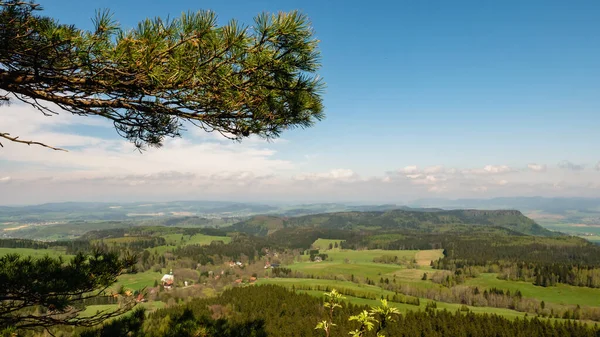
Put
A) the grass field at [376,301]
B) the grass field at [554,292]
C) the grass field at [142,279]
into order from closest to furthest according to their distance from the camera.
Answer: the grass field at [376,301]
the grass field at [554,292]
the grass field at [142,279]

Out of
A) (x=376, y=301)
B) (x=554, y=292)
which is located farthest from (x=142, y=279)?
(x=554, y=292)

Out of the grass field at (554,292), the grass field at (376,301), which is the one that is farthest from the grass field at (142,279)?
the grass field at (554,292)

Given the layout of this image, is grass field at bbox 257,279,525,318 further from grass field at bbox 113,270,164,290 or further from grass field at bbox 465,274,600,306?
grass field at bbox 113,270,164,290

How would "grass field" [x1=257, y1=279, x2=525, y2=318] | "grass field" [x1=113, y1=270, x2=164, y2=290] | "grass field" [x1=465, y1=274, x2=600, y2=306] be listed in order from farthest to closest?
"grass field" [x1=113, y1=270, x2=164, y2=290] < "grass field" [x1=465, y1=274, x2=600, y2=306] < "grass field" [x1=257, y1=279, x2=525, y2=318]

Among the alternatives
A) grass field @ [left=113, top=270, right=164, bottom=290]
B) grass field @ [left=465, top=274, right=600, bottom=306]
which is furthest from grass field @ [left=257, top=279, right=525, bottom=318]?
grass field @ [left=113, top=270, right=164, bottom=290]

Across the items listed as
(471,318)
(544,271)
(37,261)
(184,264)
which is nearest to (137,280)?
(184,264)

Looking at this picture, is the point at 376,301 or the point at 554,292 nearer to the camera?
the point at 376,301

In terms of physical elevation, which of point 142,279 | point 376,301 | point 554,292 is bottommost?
point 554,292

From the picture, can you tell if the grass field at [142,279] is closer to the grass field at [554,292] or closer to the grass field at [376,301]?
the grass field at [376,301]

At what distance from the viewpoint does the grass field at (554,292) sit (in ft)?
394

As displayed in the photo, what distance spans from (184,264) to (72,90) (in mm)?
199112

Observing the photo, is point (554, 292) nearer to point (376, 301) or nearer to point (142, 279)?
point (376, 301)

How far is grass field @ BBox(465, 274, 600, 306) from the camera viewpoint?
394 ft

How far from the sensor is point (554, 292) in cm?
12950
